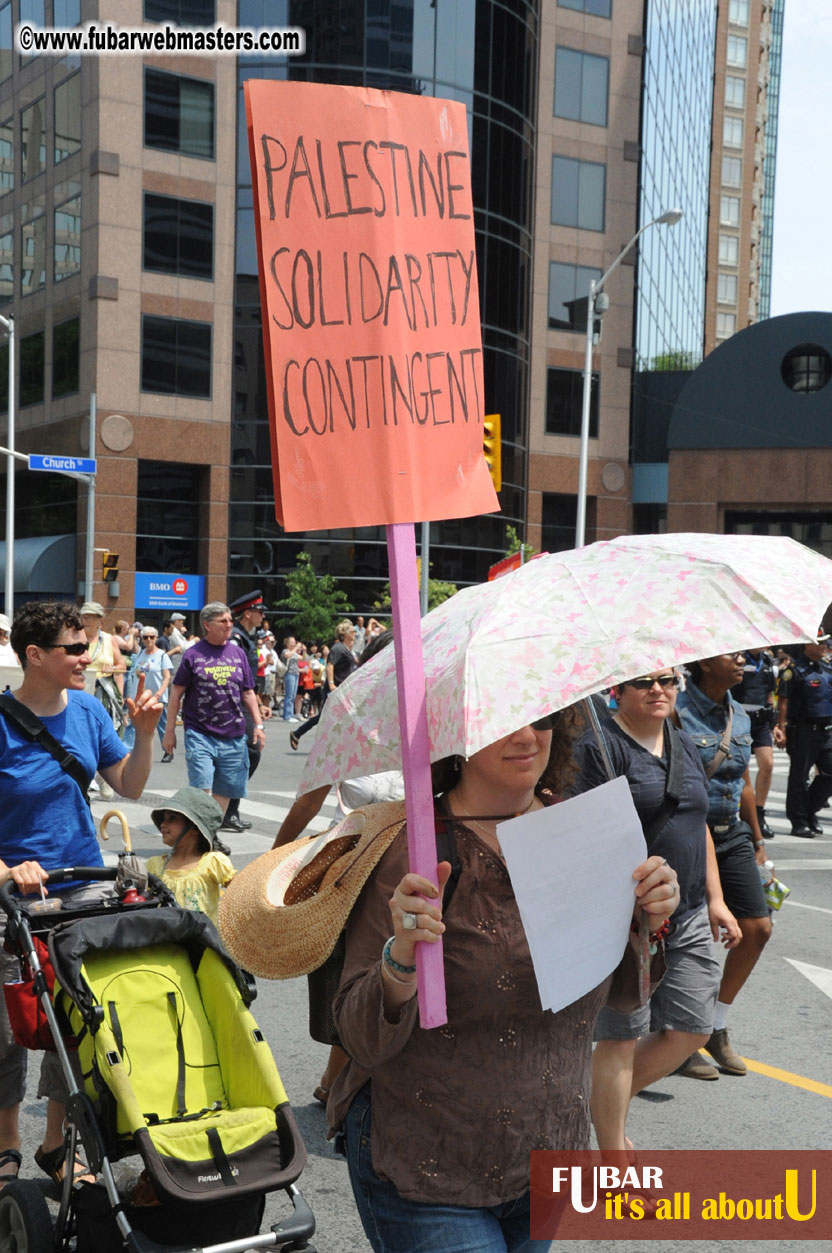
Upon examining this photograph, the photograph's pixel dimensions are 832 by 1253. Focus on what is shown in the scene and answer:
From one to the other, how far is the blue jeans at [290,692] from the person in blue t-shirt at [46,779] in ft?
77.7

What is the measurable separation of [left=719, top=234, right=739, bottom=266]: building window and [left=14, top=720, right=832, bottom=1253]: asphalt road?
359 feet

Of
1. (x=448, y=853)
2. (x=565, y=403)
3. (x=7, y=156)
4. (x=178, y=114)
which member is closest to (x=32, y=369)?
(x=7, y=156)

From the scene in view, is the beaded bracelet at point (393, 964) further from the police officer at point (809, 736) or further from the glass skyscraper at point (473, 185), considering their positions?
the glass skyscraper at point (473, 185)

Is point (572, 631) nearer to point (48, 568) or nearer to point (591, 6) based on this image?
point (48, 568)

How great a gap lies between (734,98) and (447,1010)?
117 meters

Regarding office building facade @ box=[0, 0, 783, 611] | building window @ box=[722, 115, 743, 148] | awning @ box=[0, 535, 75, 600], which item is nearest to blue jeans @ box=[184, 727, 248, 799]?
office building facade @ box=[0, 0, 783, 611]

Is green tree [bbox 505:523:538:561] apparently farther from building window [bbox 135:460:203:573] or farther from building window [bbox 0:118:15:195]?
building window [bbox 0:118:15:195]

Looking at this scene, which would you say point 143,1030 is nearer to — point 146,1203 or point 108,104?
point 146,1203

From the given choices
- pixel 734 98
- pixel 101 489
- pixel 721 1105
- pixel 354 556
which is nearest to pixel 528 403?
pixel 354 556

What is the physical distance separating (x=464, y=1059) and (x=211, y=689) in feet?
25.1

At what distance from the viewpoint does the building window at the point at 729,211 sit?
109562 millimetres

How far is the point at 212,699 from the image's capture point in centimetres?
995

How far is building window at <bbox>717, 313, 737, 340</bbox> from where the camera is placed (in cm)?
11344

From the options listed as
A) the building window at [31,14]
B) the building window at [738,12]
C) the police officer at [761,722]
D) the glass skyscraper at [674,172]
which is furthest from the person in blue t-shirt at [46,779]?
the building window at [738,12]
